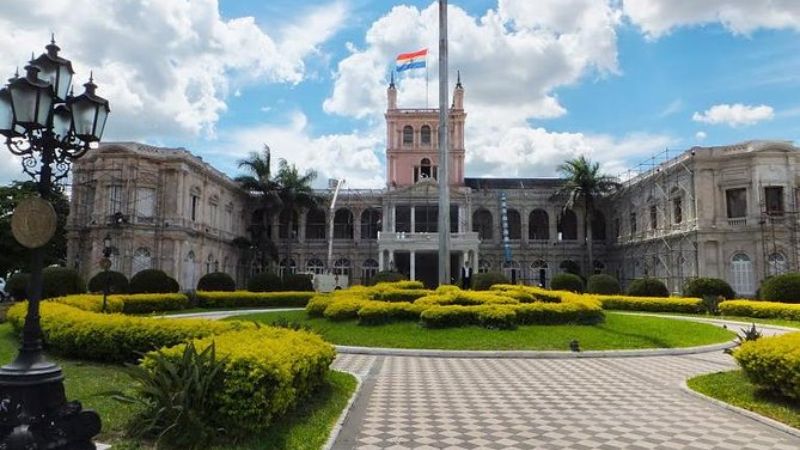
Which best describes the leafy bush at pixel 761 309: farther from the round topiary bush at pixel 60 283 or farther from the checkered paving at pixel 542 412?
the round topiary bush at pixel 60 283

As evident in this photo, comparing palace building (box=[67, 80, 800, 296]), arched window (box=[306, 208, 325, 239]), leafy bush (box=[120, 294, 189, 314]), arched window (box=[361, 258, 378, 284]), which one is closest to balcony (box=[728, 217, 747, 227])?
palace building (box=[67, 80, 800, 296])

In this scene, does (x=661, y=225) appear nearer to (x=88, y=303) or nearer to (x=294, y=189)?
(x=294, y=189)

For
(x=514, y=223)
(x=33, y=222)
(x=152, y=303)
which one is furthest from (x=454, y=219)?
(x=33, y=222)

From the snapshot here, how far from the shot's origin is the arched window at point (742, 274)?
1366 inches

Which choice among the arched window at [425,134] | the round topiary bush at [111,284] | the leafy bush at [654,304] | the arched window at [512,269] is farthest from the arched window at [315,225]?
the leafy bush at [654,304]

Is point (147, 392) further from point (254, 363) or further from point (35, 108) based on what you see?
point (35, 108)

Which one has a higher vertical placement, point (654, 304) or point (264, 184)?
point (264, 184)

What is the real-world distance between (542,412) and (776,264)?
32455mm

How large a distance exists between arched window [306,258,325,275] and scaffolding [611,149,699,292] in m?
26.6

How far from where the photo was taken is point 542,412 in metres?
8.45

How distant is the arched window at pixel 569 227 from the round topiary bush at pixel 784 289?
27100 millimetres

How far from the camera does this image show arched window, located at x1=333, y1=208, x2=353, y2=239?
182 ft

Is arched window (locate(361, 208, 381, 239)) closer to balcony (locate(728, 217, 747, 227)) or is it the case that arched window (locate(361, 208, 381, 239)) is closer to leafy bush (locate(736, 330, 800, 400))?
balcony (locate(728, 217, 747, 227))

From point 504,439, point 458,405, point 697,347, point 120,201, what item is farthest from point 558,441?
point 120,201
